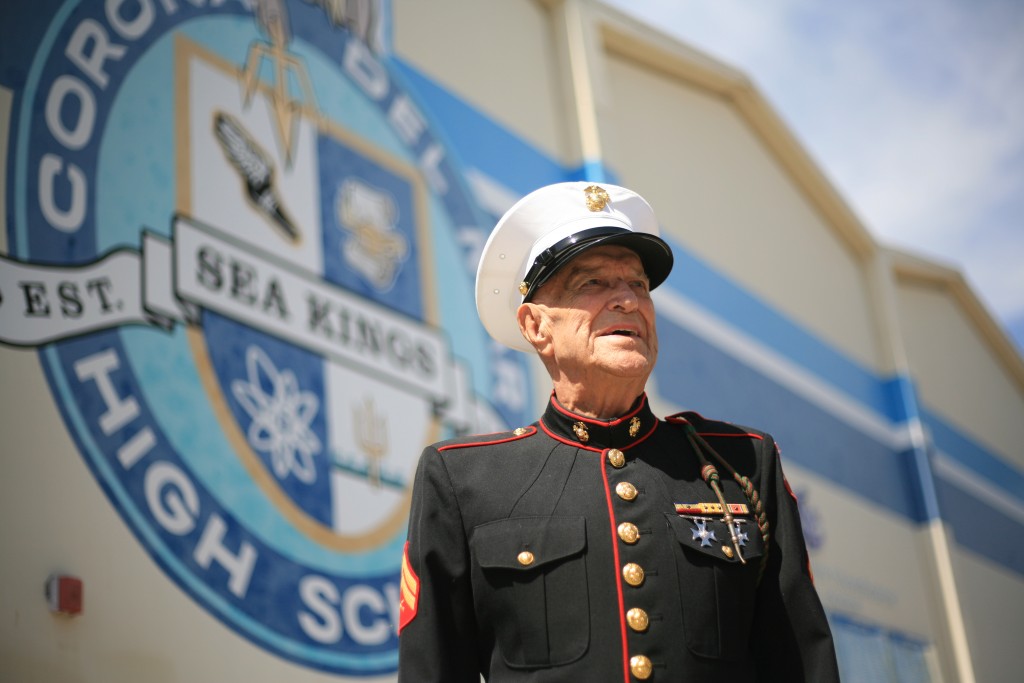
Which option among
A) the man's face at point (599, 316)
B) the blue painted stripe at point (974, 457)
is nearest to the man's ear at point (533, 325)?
the man's face at point (599, 316)

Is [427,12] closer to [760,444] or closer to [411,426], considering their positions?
[411,426]

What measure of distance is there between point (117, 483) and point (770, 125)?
6.38m

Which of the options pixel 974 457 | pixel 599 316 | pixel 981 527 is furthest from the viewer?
pixel 974 457

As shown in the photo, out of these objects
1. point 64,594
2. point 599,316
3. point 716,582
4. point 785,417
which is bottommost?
point 716,582

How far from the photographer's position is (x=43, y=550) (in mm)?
3039

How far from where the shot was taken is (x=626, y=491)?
182cm

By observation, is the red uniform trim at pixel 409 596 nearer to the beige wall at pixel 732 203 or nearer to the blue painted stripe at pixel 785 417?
the blue painted stripe at pixel 785 417

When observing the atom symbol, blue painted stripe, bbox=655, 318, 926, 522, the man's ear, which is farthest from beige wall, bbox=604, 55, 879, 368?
the man's ear

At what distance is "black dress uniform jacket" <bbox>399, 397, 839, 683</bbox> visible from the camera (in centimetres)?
171

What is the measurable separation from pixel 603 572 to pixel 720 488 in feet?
0.81

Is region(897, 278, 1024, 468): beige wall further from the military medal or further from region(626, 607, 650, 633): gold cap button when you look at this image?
region(626, 607, 650, 633): gold cap button

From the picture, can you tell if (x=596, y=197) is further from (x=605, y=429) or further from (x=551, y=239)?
(x=605, y=429)

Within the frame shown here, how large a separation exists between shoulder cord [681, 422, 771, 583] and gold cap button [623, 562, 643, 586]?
15cm

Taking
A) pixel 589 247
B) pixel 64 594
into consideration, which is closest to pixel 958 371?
pixel 64 594
